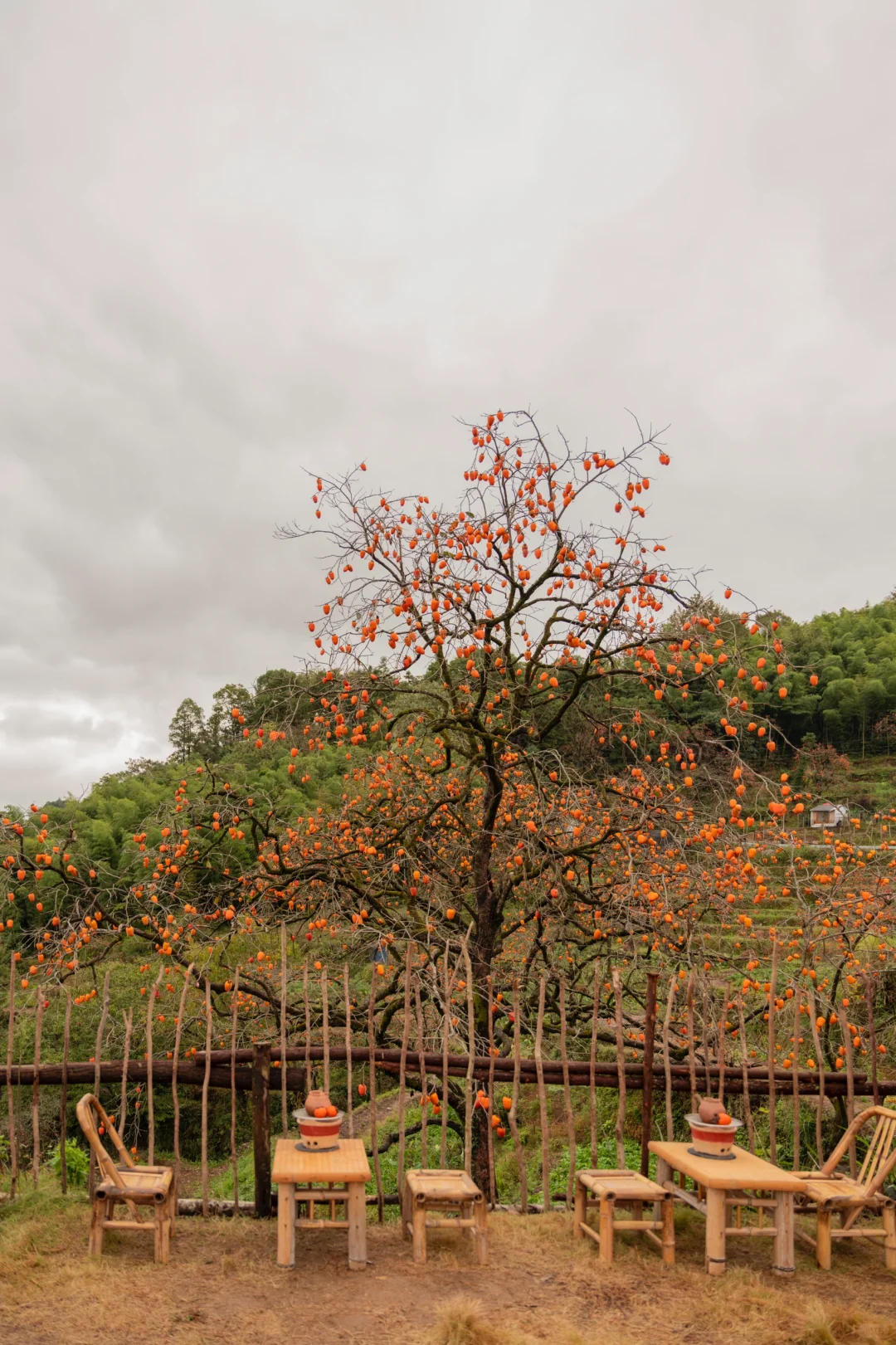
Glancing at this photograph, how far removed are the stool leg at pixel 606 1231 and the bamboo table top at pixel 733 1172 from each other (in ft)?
1.25

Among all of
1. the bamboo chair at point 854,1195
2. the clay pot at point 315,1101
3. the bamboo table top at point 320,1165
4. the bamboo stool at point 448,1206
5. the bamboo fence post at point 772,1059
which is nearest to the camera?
the bamboo table top at point 320,1165

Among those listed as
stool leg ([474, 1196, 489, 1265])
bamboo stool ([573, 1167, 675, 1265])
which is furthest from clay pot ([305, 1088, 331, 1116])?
bamboo stool ([573, 1167, 675, 1265])

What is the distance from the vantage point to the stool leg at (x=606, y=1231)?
12.9ft

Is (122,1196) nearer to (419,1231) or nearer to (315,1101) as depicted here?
(315,1101)

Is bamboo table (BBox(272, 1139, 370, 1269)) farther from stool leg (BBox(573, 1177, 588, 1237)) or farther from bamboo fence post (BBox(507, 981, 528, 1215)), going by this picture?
stool leg (BBox(573, 1177, 588, 1237))

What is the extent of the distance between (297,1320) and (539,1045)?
163cm

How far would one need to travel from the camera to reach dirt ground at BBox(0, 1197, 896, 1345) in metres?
3.29

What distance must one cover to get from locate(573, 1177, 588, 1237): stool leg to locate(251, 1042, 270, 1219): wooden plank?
1.61m

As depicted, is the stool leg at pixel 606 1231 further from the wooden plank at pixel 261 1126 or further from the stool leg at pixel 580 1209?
the wooden plank at pixel 261 1126

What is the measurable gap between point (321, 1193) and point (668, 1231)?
165cm

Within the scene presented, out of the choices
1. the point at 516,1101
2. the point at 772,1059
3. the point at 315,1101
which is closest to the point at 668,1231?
the point at 516,1101

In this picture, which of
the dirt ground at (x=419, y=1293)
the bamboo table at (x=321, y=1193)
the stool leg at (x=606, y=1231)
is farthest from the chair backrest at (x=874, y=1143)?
the bamboo table at (x=321, y=1193)

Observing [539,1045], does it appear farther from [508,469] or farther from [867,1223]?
[508,469]

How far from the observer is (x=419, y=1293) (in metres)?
3.63
